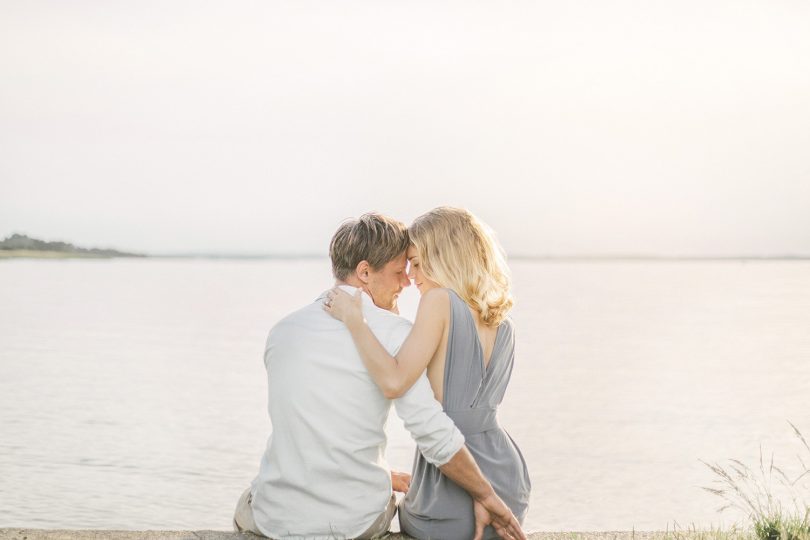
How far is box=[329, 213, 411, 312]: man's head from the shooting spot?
3555 millimetres

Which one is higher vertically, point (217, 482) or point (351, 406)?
point (351, 406)

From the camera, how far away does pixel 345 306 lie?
11.1ft

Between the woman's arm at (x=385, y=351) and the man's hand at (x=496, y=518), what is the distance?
1.83 ft

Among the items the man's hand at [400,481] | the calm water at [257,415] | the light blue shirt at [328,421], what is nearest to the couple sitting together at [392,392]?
the light blue shirt at [328,421]

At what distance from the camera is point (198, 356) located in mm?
15781

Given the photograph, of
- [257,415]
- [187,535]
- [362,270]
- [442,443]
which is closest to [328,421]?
[442,443]

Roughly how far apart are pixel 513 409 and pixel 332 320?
8.18 meters

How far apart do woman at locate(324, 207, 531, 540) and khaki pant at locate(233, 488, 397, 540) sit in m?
0.14

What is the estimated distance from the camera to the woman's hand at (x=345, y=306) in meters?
3.37

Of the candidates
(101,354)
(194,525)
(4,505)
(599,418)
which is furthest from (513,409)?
(101,354)

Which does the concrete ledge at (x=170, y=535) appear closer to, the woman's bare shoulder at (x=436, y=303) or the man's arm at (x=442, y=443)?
the man's arm at (x=442, y=443)

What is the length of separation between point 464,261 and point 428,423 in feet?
2.09

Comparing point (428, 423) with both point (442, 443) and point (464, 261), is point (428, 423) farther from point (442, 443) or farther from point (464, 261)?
point (464, 261)

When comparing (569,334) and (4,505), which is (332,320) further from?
(569,334)
